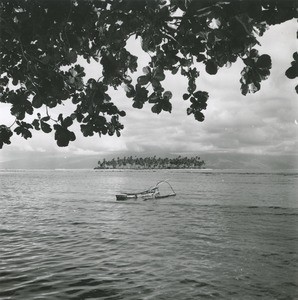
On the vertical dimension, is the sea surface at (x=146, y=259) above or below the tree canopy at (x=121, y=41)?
below

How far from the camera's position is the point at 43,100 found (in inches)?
142

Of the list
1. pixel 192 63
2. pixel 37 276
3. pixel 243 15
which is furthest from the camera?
pixel 37 276

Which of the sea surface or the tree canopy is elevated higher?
the tree canopy

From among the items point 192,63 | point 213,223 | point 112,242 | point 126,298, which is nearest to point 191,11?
point 192,63

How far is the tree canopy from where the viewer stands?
9.62 feet

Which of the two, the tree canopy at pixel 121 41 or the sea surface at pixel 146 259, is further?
the sea surface at pixel 146 259

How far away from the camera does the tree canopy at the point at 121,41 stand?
115 inches

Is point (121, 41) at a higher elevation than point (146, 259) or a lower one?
higher

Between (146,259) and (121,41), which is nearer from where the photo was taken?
(121,41)

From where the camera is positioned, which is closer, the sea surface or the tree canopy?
the tree canopy

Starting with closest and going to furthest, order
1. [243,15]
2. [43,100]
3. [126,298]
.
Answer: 1. [243,15]
2. [43,100]
3. [126,298]

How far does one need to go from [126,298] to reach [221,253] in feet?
28.2

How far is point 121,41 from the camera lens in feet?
12.6

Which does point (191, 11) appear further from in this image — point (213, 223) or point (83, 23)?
point (213, 223)
